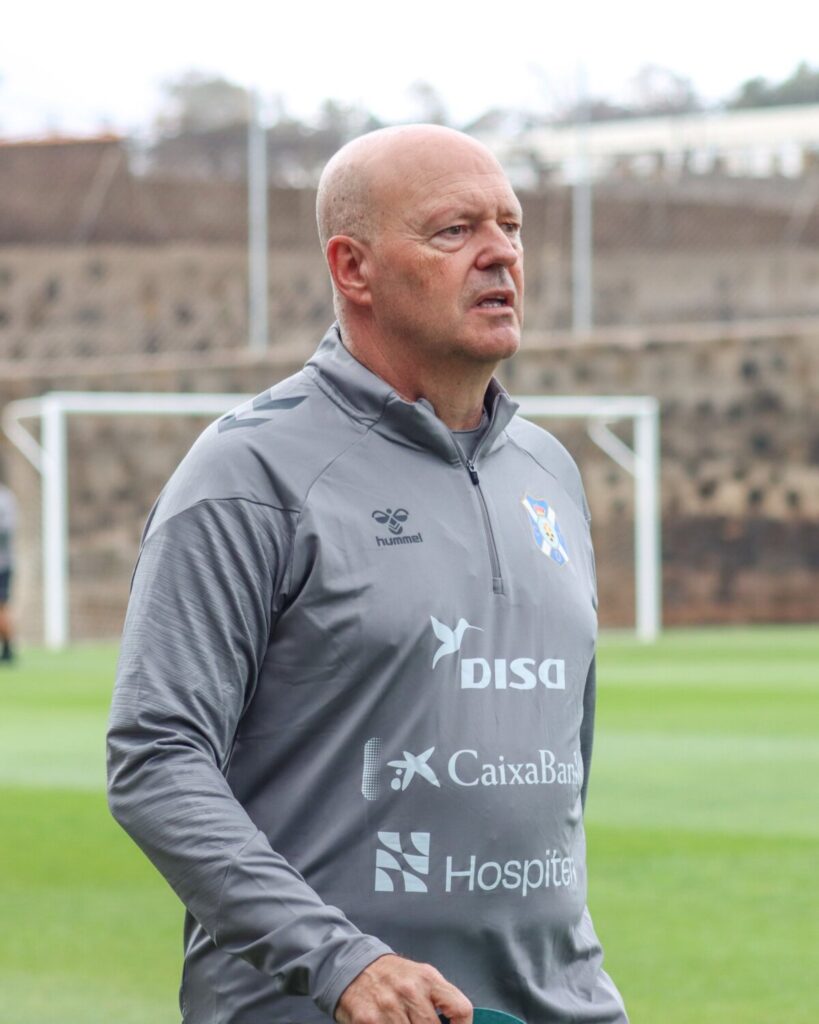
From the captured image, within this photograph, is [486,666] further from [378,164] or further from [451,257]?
[378,164]

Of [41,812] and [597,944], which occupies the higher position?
[597,944]

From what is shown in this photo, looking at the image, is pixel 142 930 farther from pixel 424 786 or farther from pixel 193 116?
pixel 193 116

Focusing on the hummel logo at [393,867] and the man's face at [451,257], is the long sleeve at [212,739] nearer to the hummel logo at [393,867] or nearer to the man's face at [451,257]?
the hummel logo at [393,867]

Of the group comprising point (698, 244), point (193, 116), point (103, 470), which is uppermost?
point (193, 116)

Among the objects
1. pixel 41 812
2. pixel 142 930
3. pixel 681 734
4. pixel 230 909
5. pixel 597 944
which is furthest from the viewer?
pixel 681 734

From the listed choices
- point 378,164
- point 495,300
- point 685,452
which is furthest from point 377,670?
point 685,452

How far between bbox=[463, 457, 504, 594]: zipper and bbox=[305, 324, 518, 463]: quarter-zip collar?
25 mm

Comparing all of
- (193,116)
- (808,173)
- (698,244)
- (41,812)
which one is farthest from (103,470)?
(41,812)

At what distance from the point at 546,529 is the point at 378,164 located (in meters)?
0.50

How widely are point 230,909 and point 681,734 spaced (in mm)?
9122

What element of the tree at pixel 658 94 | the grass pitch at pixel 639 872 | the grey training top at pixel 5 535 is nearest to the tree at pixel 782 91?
the tree at pixel 658 94

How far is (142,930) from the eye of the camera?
5992 mm

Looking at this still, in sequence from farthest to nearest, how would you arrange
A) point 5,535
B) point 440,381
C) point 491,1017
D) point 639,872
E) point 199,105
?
1. point 199,105
2. point 5,535
3. point 639,872
4. point 440,381
5. point 491,1017

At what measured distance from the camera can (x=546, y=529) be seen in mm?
2541
